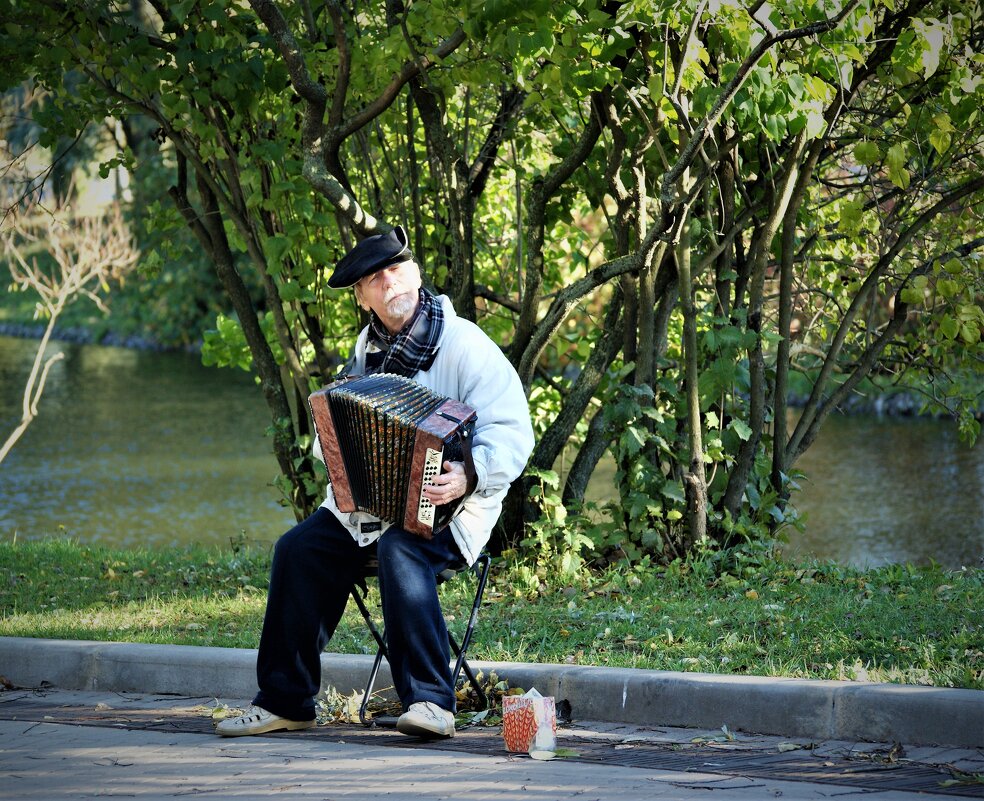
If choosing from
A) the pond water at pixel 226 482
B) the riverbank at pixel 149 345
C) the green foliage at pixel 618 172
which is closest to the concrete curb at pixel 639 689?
the green foliage at pixel 618 172

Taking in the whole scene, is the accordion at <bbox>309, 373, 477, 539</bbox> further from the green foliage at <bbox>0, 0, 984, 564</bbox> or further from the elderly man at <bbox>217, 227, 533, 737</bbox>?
the green foliage at <bbox>0, 0, 984, 564</bbox>

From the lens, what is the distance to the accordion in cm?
429

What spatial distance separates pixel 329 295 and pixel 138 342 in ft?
121

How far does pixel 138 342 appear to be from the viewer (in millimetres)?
43281

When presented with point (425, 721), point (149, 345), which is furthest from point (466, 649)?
point (149, 345)

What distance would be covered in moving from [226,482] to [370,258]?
12282 millimetres

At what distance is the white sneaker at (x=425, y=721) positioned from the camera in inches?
165

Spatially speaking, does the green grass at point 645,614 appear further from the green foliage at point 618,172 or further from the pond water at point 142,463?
the pond water at point 142,463

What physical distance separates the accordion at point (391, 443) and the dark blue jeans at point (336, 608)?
135 millimetres

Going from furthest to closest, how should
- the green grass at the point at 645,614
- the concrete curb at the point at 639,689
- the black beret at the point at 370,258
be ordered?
the green grass at the point at 645,614 < the black beret at the point at 370,258 < the concrete curb at the point at 639,689

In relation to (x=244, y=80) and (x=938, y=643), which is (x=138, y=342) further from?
(x=938, y=643)

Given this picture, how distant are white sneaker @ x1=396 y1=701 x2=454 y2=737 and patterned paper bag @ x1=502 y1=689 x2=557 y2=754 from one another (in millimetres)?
263

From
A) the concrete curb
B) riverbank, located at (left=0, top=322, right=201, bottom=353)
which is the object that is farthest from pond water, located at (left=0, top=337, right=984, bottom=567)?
riverbank, located at (left=0, top=322, right=201, bottom=353)

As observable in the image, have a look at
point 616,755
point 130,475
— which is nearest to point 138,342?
point 130,475
